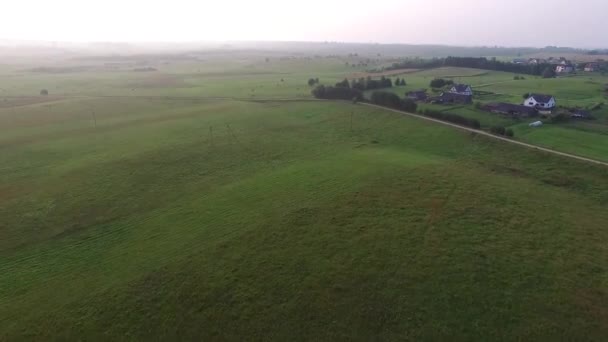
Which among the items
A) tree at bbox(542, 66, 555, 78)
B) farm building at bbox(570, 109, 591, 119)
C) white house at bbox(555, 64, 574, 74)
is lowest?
farm building at bbox(570, 109, 591, 119)

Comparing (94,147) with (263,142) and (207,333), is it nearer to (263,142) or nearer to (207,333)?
(263,142)

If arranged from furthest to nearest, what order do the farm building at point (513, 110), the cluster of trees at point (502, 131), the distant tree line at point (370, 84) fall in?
the distant tree line at point (370, 84), the farm building at point (513, 110), the cluster of trees at point (502, 131)

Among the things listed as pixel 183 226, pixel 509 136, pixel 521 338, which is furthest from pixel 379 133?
pixel 521 338

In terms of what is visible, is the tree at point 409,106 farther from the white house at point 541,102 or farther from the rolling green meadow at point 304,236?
the white house at point 541,102

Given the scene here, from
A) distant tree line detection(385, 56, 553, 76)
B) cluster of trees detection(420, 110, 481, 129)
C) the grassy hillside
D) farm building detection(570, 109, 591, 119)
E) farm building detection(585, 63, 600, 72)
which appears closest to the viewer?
the grassy hillside

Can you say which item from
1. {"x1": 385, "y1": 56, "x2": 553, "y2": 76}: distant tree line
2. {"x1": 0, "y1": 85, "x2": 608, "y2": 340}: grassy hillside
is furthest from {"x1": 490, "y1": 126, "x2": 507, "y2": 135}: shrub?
{"x1": 385, "y1": 56, "x2": 553, "y2": 76}: distant tree line

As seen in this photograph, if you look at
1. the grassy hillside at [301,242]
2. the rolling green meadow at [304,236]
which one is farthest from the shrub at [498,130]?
the grassy hillside at [301,242]

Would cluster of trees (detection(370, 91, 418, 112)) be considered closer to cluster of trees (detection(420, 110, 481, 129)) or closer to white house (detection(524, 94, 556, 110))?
cluster of trees (detection(420, 110, 481, 129))

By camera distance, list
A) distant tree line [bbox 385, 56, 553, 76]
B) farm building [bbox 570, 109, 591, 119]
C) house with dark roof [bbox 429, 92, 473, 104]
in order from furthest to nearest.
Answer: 1. distant tree line [bbox 385, 56, 553, 76]
2. house with dark roof [bbox 429, 92, 473, 104]
3. farm building [bbox 570, 109, 591, 119]
